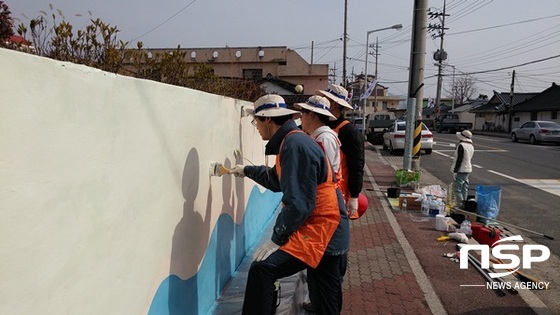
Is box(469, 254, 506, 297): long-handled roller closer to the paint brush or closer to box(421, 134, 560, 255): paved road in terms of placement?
box(421, 134, 560, 255): paved road

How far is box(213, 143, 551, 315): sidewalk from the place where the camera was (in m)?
3.97

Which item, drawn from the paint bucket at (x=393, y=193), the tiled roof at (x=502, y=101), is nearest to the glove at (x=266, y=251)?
the paint bucket at (x=393, y=193)

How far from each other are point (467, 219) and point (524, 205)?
2575mm

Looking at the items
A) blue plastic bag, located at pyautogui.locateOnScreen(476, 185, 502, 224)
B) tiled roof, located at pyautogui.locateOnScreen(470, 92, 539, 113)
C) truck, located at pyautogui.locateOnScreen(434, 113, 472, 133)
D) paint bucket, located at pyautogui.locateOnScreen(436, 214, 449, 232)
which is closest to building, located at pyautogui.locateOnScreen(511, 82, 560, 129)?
tiled roof, located at pyautogui.locateOnScreen(470, 92, 539, 113)

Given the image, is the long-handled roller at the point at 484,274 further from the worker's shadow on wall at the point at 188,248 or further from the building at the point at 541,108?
the building at the point at 541,108

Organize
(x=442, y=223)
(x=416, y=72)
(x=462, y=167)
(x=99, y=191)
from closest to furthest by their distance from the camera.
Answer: (x=99, y=191) < (x=442, y=223) < (x=462, y=167) < (x=416, y=72)

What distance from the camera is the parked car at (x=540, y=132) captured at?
24.7 meters

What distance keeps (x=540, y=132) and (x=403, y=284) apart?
83.0ft

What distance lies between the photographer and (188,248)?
3.04 metres

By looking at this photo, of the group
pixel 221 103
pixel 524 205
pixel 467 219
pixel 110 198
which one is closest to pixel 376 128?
pixel 524 205

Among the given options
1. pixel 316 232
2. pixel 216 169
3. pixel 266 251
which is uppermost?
pixel 216 169

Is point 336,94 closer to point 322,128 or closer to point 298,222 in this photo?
point 322,128

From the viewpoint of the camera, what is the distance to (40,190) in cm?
144

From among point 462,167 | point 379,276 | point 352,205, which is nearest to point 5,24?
point 352,205
